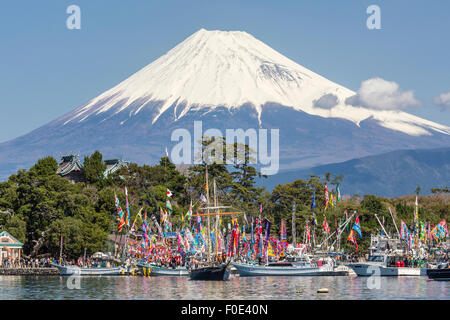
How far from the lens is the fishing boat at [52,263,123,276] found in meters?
92.7

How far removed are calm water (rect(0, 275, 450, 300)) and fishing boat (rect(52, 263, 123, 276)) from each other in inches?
129

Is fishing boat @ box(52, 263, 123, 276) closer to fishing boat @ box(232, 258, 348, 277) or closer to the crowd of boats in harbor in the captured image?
the crowd of boats in harbor

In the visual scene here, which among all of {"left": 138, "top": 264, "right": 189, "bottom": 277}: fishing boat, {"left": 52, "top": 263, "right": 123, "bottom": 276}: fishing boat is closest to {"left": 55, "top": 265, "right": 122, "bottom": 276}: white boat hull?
{"left": 52, "top": 263, "right": 123, "bottom": 276}: fishing boat

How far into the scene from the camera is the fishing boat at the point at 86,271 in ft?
304

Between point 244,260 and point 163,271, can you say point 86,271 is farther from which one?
point 244,260

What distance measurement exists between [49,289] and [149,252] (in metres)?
24.3

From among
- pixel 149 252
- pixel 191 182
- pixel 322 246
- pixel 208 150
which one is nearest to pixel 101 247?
pixel 149 252

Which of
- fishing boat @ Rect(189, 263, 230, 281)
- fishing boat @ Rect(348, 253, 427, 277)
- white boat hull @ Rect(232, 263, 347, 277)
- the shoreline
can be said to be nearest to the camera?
fishing boat @ Rect(189, 263, 230, 281)

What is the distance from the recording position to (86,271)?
306 ft

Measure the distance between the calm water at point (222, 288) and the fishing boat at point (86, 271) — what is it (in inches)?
129

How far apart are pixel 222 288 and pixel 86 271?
26.1 metres

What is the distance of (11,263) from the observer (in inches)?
3947

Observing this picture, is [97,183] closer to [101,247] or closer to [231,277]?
[101,247]
